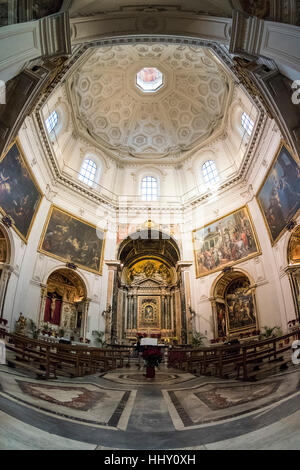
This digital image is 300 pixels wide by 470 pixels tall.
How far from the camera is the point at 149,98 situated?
23.8m

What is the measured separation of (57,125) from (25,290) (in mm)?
11774

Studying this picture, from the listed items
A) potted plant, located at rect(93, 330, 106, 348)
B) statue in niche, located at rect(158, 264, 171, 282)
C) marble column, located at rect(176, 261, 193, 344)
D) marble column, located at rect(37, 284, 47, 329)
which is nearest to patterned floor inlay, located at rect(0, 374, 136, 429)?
marble column, located at rect(37, 284, 47, 329)

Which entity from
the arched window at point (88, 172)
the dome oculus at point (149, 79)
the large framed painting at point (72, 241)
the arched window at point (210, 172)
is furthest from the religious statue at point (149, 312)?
the dome oculus at point (149, 79)

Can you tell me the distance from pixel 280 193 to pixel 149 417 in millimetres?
13369

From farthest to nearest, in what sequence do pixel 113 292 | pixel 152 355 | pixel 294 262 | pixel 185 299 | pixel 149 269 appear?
pixel 149 269, pixel 113 292, pixel 185 299, pixel 294 262, pixel 152 355

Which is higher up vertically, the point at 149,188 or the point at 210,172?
the point at 210,172

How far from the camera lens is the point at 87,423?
3832 mm

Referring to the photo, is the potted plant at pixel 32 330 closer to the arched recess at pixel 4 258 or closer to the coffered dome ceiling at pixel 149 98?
the arched recess at pixel 4 258

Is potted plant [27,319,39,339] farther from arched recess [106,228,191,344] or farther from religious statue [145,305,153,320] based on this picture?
Answer: religious statue [145,305,153,320]

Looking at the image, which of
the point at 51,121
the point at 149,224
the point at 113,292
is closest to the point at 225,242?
the point at 149,224

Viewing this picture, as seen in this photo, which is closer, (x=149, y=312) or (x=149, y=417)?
(x=149, y=417)

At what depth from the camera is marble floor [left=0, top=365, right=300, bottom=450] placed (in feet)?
9.92

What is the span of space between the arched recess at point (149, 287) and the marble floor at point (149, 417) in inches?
587

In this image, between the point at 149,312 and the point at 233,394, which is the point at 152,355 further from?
the point at 149,312
